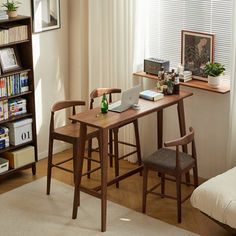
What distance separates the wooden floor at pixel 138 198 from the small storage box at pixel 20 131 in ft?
1.32

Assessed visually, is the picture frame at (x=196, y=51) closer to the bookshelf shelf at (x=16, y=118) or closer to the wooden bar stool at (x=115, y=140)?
the wooden bar stool at (x=115, y=140)

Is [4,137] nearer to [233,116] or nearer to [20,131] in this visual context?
[20,131]

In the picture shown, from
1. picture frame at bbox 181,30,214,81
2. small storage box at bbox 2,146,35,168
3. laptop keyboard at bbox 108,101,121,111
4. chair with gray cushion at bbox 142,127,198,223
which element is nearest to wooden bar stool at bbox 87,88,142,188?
laptop keyboard at bbox 108,101,121,111

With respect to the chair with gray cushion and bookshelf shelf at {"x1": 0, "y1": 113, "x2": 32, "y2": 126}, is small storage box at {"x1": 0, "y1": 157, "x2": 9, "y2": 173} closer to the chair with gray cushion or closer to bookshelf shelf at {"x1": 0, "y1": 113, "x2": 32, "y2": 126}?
bookshelf shelf at {"x1": 0, "y1": 113, "x2": 32, "y2": 126}

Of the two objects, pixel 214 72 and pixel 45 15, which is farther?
pixel 45 15

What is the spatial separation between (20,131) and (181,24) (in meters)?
1.88

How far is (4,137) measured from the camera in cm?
569

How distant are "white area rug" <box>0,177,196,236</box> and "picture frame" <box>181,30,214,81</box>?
1.53 metres

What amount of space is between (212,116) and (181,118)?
0.33m

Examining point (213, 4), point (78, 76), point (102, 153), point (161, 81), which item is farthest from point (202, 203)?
point (78, 76)

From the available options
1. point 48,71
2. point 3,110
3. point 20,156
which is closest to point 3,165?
point 20,156

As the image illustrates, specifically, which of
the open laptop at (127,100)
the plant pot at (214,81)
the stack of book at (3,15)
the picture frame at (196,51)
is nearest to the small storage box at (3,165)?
the open laptop at (127,100)

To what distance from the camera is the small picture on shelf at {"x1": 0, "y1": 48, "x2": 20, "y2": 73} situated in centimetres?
554

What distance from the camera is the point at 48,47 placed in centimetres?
627
